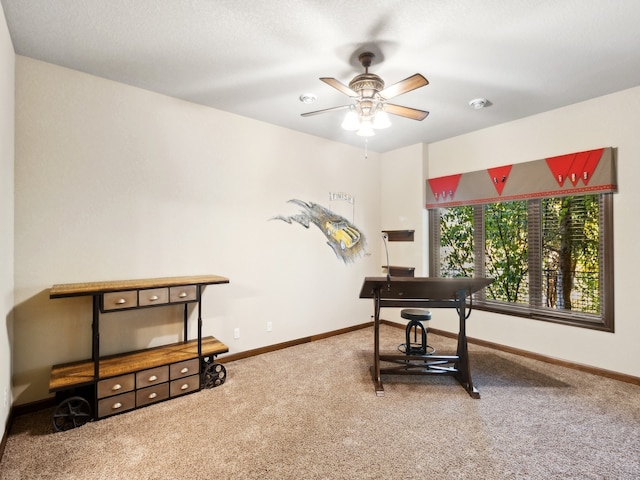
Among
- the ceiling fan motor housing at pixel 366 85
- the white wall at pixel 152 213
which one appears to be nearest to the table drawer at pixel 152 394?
the white wall at pixel 152 213

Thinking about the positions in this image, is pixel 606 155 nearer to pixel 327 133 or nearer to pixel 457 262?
pixel 457 262

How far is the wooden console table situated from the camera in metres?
2.43

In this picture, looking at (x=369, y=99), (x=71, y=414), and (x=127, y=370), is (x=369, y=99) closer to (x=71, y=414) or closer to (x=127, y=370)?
(x=127, y=370)

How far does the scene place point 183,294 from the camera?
2.90m

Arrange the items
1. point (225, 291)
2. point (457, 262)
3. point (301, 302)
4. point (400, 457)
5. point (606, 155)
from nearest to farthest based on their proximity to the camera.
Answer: point (400, 457) → point (606, 155) → point (225, 291) → point (301, 302) → point (457, 262)

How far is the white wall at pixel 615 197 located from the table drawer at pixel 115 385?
162 inches

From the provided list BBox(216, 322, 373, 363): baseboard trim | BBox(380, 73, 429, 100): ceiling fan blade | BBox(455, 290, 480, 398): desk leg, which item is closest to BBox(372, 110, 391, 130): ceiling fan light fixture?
BBox(380, 73, 429, 100): ceiling fan blade

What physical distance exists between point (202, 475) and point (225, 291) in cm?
197

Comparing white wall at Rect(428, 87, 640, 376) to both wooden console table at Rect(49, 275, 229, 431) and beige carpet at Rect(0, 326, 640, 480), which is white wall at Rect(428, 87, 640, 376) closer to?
beige carpet at Rect(0, 326, 640, 480)

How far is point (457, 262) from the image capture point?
4.76m

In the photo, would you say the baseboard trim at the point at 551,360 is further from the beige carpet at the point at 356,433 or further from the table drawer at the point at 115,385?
the table drawer at the point at 115,385

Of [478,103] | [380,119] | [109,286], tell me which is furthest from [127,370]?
[478,103]

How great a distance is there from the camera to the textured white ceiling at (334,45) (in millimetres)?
2049

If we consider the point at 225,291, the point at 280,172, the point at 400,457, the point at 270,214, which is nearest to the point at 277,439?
the point at 400,457
